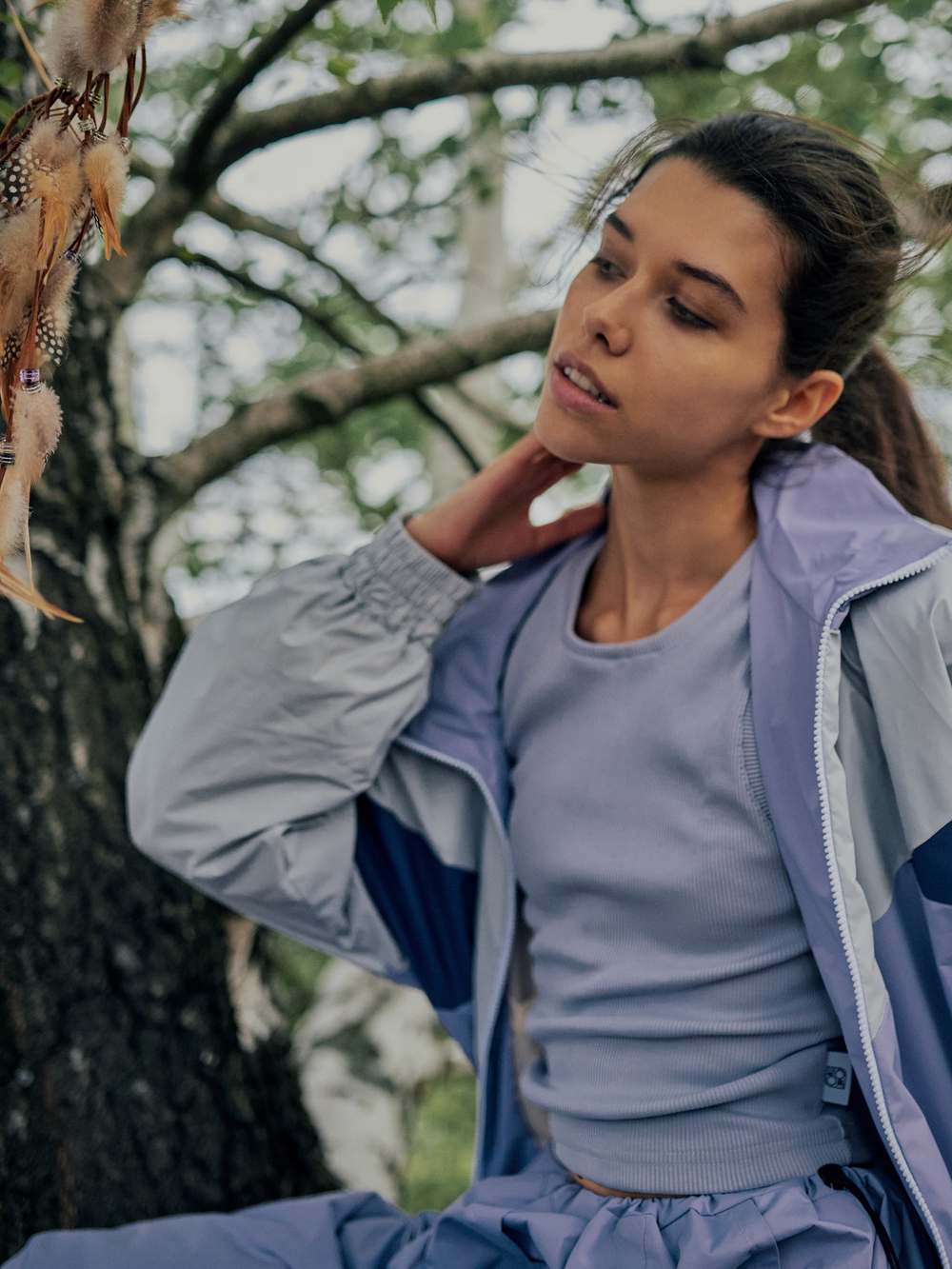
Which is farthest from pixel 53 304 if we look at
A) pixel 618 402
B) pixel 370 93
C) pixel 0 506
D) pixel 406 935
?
pixel 370 93

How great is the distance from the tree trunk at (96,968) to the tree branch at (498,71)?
461mm

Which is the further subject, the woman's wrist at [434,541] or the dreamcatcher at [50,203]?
the woman's wrist at [434,541]

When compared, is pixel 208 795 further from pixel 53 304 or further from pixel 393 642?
pixel 53 304

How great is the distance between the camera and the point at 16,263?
3.16ft

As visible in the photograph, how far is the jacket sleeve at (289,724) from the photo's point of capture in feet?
5.62

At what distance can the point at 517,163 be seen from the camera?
202cm

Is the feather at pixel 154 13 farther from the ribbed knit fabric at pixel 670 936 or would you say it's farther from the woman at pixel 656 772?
the ribbed knit fabric at pixel 670 936

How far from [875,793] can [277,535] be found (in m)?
2.81

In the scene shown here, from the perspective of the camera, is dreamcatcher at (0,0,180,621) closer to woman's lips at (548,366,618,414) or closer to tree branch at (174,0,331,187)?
woman's lips at (548,366,618,414)

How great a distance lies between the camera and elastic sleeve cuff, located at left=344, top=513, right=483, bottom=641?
1775mm

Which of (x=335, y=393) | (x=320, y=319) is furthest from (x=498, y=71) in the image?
(x=320, y=319)

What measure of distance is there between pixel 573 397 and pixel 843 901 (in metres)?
0.73

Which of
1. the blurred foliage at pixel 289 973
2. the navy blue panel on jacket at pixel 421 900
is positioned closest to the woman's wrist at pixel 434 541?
the navy blue panel on jacket at pixel 421 900

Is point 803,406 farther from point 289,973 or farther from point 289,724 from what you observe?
point 289,973
